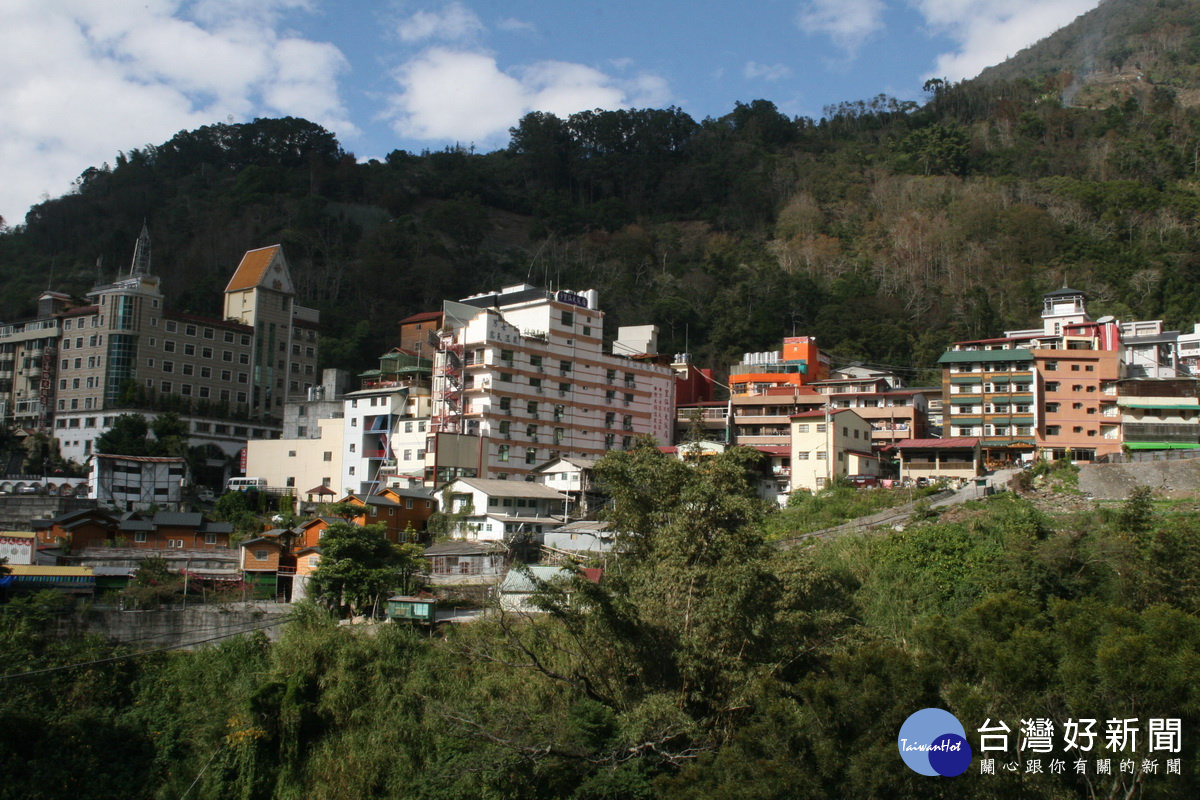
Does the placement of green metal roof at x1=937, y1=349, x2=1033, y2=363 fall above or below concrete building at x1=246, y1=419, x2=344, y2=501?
above

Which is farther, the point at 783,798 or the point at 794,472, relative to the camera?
the point at 794,472

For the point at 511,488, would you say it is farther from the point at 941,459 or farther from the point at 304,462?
the point at 941,459

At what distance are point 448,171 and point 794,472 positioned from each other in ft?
221

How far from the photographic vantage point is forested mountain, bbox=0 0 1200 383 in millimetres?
71938

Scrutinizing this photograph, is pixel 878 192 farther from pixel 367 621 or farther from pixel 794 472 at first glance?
pixel 367 621

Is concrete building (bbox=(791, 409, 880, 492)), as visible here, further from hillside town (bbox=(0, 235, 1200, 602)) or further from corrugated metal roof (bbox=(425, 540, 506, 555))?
corrugated metal roof (bbox=(425, 540, 506, 555))

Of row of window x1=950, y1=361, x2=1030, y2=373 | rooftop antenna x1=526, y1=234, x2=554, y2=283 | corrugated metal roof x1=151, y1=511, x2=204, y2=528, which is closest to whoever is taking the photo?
corrugated metal roof x1=151, y1=511, x2=204, y2=528

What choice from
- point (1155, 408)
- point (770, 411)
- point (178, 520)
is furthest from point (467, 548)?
point (1155, 408)

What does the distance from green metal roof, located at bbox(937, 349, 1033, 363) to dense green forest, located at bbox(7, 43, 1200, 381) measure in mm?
12812

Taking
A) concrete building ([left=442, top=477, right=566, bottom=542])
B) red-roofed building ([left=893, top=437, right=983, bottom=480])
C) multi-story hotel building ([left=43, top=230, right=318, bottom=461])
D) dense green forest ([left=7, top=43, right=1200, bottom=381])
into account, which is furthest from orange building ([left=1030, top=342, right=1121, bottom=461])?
multi-story hotel building ([left=43, top=230, right=318, bottom=461])

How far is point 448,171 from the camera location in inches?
4151

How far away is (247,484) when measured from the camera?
52375 millimetres

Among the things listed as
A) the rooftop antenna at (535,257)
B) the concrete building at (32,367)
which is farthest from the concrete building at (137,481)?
the rooftop antenna at (535,257)

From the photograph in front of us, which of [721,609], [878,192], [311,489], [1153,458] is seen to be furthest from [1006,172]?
[721,609]
